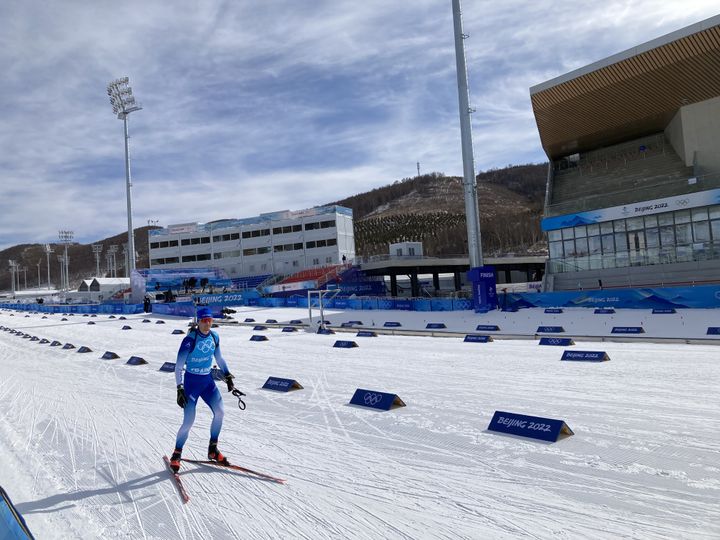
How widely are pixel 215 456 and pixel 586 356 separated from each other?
9.29m

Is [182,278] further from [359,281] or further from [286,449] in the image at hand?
[286,449]

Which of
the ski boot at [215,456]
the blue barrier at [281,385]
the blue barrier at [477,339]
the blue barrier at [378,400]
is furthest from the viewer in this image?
the blue barrier at [477,339]

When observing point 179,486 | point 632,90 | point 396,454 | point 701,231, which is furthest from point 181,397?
point 632,90

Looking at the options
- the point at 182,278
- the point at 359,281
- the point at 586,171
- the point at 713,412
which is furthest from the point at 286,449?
the point at 182,278

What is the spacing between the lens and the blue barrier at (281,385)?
1006cm

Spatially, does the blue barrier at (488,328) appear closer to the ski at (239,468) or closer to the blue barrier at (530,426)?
the blue barrier at (530,426)

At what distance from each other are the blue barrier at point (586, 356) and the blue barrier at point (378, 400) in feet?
18.4

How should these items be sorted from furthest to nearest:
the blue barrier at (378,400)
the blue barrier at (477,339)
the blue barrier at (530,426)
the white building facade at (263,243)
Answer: the white building facade at (263,243) → the blue barrier at (477,339) → the blue barrier at (378,400) → the blue barrier at (530,426)

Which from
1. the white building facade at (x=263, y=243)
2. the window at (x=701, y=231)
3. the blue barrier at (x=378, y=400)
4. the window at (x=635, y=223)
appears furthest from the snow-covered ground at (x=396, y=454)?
the white building facade at (x=263, y=243)

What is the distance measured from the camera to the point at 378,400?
828 cm

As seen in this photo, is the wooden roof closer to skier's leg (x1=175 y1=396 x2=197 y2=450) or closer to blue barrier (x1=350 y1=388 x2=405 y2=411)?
blue barrier (x1=350 y1=388 x2=405 y2=411)

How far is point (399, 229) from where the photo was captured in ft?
541

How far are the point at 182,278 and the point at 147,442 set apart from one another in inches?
2215

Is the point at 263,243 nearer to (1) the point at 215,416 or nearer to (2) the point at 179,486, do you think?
(1) the point at 215,416
